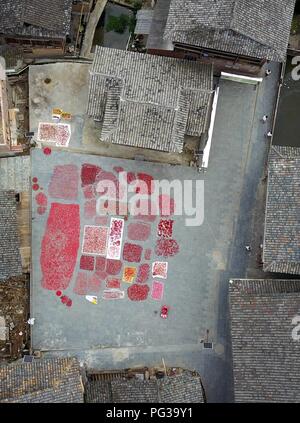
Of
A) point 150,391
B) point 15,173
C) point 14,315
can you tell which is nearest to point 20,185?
point 15,173

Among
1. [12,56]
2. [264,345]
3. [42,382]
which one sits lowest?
[42,382]

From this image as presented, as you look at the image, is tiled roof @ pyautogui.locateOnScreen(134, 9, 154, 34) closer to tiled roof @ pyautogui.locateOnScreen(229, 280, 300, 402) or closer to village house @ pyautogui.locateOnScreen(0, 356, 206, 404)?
tiled roof @ pyautogui.locateOnScreen(229, 280, 300, 402)

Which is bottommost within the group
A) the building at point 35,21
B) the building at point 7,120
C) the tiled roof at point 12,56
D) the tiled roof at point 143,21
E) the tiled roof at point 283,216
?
the tiled roof at point 283,216

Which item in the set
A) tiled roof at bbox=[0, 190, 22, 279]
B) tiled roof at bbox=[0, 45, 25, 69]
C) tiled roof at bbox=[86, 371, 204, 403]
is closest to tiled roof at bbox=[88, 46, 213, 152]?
tiled roof at bbox=[0, 45, 25, 69]

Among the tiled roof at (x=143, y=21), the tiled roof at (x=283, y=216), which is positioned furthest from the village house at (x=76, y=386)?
the tiled roof at (x=143, y=21)

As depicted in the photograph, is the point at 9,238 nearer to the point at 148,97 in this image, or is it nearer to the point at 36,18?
the point at 148,97

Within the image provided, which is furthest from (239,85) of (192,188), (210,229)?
(210,229)

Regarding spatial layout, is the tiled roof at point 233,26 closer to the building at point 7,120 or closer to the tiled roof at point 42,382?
the building at point 7,120

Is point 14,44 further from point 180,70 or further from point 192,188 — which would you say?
point 192,188
